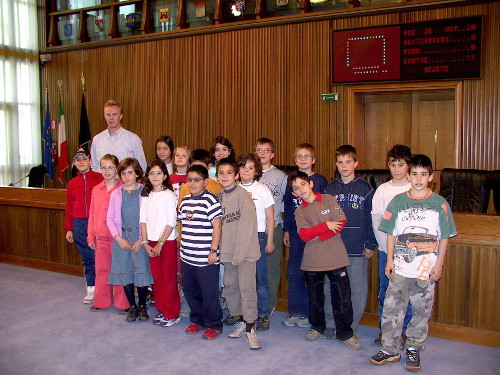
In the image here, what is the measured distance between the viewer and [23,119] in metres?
9.03

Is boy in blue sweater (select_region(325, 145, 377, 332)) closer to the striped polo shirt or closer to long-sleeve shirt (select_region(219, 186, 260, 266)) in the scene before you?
long-sleeve shirt (select_region(219, 186, 260, 266))

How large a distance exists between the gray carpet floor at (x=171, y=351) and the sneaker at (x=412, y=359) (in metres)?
0.05

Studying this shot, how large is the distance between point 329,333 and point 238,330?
62 centimetres

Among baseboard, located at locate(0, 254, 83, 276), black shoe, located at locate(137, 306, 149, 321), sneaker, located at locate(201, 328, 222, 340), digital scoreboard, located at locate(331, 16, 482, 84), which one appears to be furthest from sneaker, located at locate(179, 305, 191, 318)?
digital scoreboard, located at locate(331, 16, 482, 84)

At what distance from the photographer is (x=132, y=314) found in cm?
405

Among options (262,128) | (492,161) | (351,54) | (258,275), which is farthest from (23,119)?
(492,161)

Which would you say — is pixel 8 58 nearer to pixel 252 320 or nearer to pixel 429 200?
pixel 252 320

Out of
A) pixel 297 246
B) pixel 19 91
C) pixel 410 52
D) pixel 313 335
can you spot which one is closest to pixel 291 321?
pixel 313 335

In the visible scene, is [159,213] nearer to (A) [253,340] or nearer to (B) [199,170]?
(B) [199,170]

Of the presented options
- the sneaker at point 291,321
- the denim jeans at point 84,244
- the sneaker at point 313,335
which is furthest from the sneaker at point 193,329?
the denim jeans at point 84,244

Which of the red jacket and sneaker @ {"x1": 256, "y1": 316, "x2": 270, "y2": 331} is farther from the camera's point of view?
the red jacket

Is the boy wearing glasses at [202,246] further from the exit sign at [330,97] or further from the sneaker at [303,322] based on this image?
the exit sign at [330,97]

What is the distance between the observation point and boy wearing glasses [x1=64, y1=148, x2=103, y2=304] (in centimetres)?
461

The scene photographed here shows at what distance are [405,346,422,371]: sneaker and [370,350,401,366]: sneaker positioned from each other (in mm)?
96
